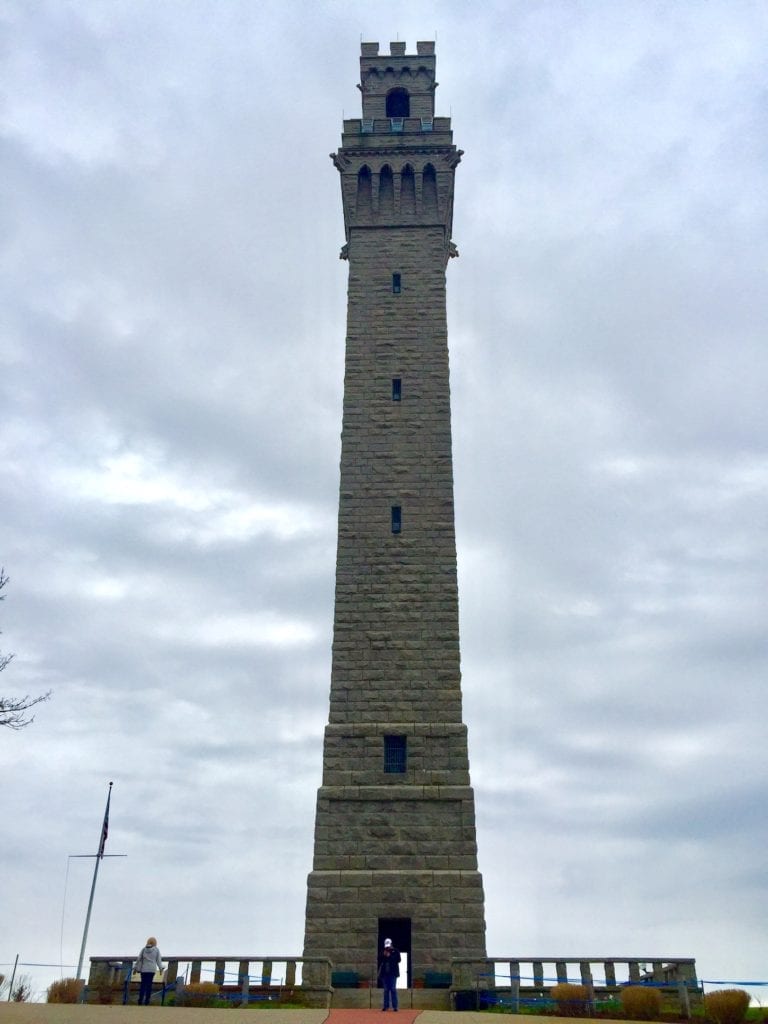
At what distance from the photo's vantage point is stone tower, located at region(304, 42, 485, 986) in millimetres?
27688

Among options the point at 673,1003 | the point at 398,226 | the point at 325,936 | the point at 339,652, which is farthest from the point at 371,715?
the point at 398,226

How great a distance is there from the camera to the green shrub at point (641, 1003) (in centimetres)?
2114

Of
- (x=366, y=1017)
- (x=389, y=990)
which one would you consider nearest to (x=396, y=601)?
(x=389, y=990)

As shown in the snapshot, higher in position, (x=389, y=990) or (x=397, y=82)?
(x=397, y=82)

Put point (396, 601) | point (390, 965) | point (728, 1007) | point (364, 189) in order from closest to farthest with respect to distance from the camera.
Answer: point (728, 1007), point (390, 965), point (396, 601), point (364, 189)

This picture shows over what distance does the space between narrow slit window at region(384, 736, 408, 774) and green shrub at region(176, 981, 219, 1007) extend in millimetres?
8210

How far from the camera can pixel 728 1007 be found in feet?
66.4

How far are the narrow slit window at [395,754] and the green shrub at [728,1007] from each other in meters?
11.2

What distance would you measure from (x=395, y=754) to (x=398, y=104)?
28217 mm

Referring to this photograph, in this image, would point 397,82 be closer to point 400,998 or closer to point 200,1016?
point 400,998

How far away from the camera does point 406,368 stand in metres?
36.1

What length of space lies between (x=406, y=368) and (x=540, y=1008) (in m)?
21.4

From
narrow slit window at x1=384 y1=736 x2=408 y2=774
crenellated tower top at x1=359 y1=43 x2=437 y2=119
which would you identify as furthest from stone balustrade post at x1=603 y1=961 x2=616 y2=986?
crenellated tower top at x1=359 y1=43 x2=437 y2=119

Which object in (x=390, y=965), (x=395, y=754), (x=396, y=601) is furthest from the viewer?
(x=396, y=601)
